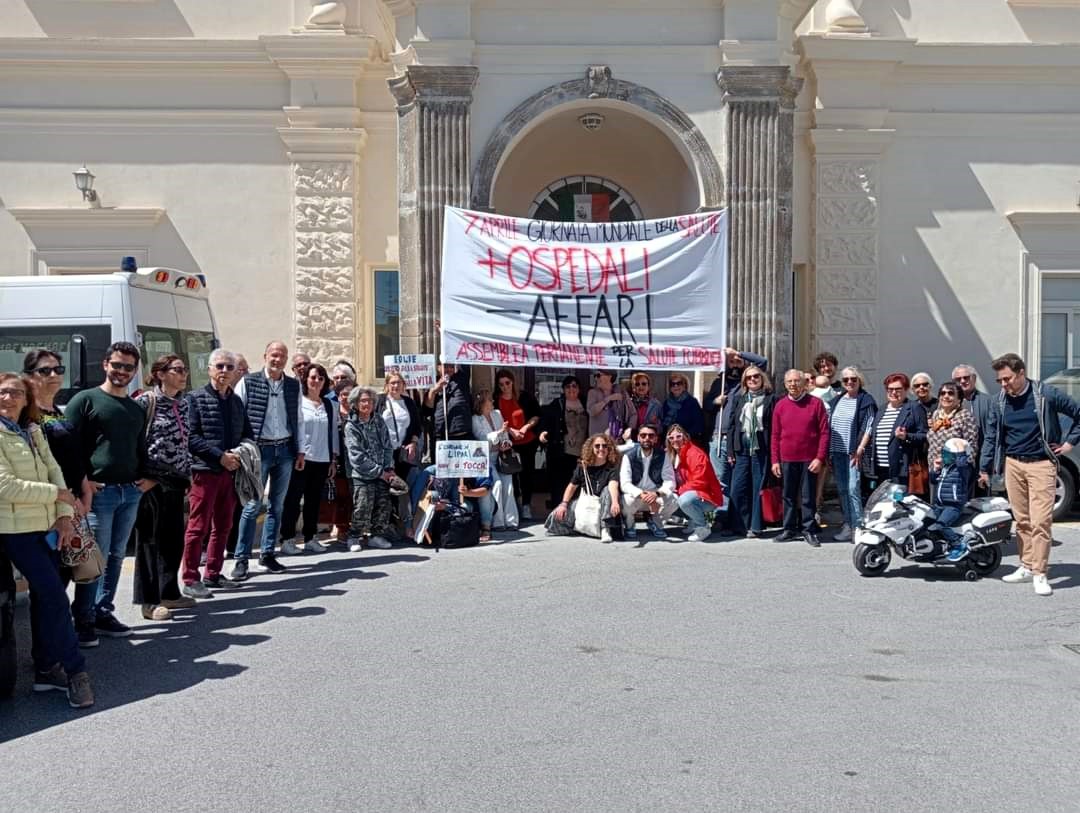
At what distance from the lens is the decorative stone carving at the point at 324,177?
579 inches

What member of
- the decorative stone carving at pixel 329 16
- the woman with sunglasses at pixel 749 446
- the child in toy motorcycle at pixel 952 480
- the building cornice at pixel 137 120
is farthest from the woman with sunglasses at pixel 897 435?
the building cornice at pixel 137 120

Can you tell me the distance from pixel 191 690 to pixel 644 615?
10.4ft

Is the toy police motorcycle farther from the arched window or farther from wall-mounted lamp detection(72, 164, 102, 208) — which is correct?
wall-mounted lamp detection(72, 164, 102, 208)

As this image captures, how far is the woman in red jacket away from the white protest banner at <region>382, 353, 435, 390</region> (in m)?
2.64

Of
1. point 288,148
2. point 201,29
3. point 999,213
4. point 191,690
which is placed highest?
point 201,29

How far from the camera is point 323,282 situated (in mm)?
14852

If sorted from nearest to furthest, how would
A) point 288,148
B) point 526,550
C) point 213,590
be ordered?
point 213,590 < point 526,550 < point 288,148

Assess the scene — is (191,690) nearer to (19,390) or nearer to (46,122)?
(19,390)

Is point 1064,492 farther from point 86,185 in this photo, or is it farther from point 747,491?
point 86,185

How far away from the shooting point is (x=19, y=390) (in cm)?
571

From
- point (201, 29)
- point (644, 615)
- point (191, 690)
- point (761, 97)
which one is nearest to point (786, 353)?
point (761, 97)

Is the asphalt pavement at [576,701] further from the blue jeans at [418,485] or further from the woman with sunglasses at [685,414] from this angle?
the woman with sunglasses at [685,414]

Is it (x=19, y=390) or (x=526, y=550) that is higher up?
(x=19, y=390)

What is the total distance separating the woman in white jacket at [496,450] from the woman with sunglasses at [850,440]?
3415mm
